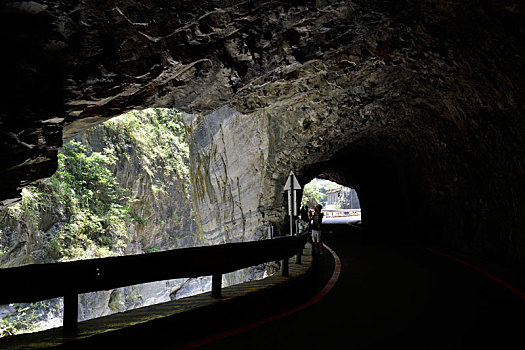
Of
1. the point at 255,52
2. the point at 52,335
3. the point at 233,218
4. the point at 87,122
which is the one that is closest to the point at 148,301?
the point at 233,218

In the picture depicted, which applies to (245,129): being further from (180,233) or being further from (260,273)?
(180,233)

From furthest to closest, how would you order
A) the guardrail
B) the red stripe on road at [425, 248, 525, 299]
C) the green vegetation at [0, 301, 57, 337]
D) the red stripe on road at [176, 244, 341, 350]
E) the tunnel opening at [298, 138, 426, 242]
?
1. the tunnel opening at [298, 138, 426, 242]
2. the green vegetation at [0, 301, 57, 337]
3. the red stripe on road at [425, 248, 525, 299]
4. the red stripe on road at [176, 244, 341, 350]
5. the guardrail

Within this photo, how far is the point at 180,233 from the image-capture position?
34.0 metres

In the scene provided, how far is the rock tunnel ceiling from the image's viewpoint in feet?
18.7

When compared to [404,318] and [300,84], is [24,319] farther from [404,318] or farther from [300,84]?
[404,318]

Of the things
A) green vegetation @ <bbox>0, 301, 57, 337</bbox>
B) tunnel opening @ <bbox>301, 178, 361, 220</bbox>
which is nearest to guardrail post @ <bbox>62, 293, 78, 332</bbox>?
green vegetation @ <bbox>0, 301, 57, 337</bbox>

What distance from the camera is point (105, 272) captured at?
3.76 m

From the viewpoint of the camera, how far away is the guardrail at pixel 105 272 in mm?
3207

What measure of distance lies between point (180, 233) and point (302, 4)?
29.7m

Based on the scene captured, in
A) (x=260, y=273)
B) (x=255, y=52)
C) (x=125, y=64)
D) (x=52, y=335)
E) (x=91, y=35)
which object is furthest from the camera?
(x=260, y=273)

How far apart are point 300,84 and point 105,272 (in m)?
9.12

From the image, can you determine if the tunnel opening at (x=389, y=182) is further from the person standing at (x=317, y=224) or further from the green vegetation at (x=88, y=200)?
the green vegetation at (x=88, y=200)

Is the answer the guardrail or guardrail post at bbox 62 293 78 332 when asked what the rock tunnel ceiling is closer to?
the guardrail

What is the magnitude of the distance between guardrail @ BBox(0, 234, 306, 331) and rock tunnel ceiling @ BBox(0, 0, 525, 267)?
3.21 metres
